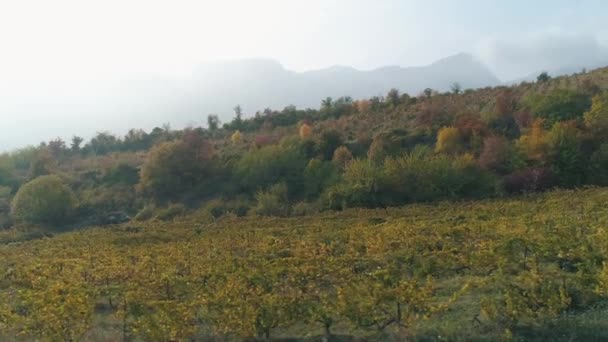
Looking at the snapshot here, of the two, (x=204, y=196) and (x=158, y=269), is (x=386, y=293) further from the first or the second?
(x=204, y=196)

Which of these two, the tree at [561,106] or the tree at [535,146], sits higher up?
the tree at [561,106]

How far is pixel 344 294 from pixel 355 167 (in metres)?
30.8

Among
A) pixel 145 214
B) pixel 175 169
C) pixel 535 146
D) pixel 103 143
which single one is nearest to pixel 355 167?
pixel 535 146

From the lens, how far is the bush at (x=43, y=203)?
41.5 m

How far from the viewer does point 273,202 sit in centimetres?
3925

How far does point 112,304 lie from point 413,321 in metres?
7.42

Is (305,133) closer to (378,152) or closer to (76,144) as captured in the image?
(378,152)

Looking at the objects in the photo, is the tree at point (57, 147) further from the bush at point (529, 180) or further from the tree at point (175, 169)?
the bush at point (529, 180)

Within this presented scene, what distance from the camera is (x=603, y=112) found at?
41.4m

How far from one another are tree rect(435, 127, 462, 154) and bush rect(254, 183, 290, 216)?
41.6 ft

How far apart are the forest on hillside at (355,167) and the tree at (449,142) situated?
79mm

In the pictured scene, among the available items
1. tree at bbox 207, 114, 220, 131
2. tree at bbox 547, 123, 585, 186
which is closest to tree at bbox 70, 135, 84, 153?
tree at bbox 207, 114, 220, 131

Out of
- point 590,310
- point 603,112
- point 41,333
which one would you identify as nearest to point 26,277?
point 41,333

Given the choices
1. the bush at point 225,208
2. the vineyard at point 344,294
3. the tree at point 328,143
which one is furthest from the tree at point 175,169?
the vineyard at point 344,294
